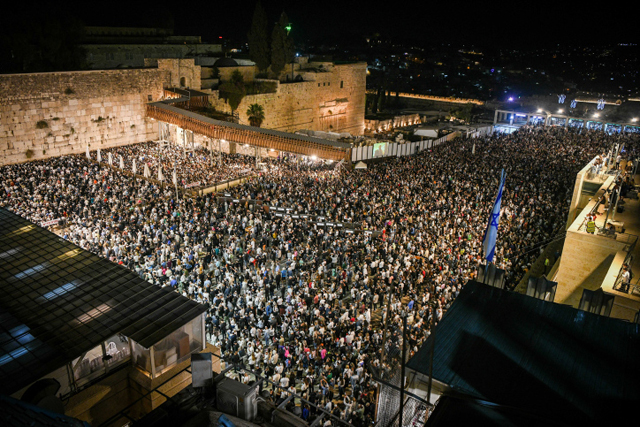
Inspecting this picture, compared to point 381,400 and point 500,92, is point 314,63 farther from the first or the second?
point 500,92

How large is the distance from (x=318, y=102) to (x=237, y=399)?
1452 inches

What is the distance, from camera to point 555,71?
128m

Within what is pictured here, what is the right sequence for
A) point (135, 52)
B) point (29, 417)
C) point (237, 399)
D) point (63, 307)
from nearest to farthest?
point (29, 417) → point (237, 399) → point (63, 307) → point (135, 52)

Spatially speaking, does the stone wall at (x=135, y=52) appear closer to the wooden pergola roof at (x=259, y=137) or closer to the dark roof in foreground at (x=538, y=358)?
the wooden pergola roof at (x=259, y=137)

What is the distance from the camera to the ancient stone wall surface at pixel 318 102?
116 ft

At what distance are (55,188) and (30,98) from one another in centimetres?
936

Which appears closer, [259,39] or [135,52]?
[259,39]

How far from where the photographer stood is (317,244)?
15242 millimetres

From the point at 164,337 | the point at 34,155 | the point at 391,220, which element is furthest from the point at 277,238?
the point at 34,155

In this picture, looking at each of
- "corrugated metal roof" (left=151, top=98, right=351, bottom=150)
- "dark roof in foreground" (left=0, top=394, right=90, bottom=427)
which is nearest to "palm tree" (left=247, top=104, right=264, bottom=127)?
"corrugated metal roof" (left=151, top=98, right=351, bottom=150)

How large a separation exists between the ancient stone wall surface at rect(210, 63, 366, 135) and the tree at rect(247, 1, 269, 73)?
315 centimetres

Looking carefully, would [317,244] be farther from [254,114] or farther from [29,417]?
[254,114]

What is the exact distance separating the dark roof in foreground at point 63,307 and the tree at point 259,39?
3108 centimetres

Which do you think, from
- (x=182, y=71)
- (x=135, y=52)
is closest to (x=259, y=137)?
(x=182, y=71)
